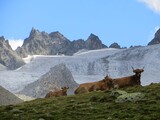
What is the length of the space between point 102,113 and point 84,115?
2.45 feet

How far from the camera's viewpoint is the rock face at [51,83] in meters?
105

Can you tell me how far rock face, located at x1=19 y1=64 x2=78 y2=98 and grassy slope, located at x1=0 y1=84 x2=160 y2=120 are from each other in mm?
79767

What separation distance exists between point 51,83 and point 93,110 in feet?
296

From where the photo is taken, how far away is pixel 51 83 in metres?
110

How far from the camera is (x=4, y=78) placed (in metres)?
137

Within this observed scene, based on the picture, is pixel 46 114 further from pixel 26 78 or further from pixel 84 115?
pixel 26 78

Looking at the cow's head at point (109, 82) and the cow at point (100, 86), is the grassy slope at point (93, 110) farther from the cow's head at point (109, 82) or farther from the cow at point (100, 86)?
the cow at point (100, 86)

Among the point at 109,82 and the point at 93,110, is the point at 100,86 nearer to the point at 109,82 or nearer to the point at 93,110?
the point at 109,82

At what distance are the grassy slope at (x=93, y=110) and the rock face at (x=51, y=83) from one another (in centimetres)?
7977

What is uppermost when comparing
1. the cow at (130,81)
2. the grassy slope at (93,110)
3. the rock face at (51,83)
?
the rock face at (51,83)

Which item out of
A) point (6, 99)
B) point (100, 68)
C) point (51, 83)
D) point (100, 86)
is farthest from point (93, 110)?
point (100, 68)

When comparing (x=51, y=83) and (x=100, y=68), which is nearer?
(x=51, y=83)

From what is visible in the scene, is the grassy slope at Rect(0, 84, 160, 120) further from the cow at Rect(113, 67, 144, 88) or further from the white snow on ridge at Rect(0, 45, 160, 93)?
the white snow on ridge at Rect(0, 45, 160, 93)

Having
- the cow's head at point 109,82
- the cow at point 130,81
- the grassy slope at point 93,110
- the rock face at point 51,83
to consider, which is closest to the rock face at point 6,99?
the cow's head at point 109,82
